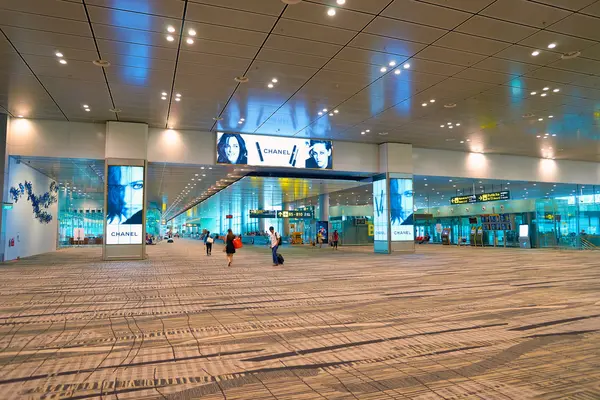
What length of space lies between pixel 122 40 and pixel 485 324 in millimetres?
9882

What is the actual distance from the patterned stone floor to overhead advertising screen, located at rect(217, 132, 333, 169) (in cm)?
1093

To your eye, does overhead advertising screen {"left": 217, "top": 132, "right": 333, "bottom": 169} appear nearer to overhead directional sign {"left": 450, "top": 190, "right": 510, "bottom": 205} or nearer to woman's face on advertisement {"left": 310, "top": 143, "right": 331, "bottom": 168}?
woman's face on advertisement {"left": 310, "top": 143, "right": 331, "bottom": 168}

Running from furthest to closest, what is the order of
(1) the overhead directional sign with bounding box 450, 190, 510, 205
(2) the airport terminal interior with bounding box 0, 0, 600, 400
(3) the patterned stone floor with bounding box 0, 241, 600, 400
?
(1) the overhead directional sign with bounding box 450, 190, 510, 205 → (2) the airport terminal interior with bounding box 0, 0, 600, 400 → (3) the patterned stone floor with bounding box 0, 241, 600, 400

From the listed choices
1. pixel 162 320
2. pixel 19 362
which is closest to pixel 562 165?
pixel 162 320

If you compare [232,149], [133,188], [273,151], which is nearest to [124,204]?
[133,188]

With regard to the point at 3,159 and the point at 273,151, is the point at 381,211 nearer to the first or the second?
the point at 273,151

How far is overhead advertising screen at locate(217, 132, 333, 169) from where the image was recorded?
19625 millimetres

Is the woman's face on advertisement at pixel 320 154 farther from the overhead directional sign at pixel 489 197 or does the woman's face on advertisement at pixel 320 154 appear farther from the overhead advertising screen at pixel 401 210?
the overhead directional sign at pixel 489 197

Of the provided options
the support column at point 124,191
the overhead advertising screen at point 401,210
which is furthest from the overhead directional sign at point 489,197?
the support column at point 124,191

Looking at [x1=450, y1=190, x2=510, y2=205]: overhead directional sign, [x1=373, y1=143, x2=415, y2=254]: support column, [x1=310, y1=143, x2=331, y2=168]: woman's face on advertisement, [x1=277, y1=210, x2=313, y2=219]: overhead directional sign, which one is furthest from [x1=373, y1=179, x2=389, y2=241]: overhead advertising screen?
[x1=277, y1=210, x2=313, y2=219]: overhead directional sign

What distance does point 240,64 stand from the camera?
39.2 ft

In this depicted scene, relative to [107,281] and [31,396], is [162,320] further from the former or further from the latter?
[107,281]

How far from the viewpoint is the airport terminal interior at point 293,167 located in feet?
13.4

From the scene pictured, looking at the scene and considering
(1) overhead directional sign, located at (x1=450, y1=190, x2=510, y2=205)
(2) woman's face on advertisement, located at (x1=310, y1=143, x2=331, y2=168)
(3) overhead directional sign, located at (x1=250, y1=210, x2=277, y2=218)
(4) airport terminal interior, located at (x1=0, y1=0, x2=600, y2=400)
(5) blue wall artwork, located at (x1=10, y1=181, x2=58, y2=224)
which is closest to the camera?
(4) airport terminal interior, located at (x1=0, y1=0, x2=600, y2=400)
